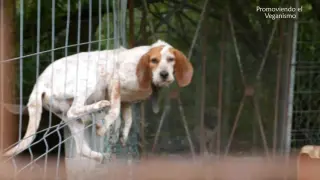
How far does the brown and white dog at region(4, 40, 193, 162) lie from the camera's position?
120cm

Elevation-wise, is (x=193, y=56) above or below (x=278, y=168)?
above

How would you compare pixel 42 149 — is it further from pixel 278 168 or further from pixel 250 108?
pixel 250 108

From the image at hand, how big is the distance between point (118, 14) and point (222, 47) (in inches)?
15.2

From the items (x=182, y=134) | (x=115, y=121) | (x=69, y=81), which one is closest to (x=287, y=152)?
(x=182, y=134)

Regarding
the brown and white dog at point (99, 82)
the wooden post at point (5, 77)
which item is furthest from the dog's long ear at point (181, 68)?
the wooden post at point (5, 77)

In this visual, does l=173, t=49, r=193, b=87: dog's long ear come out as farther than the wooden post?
Yes

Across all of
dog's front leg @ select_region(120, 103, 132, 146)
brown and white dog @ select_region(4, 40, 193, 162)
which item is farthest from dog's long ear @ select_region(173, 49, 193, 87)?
dog's front leg @ select_region(120, 103, 132, 146)

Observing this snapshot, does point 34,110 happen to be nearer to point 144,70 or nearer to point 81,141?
point 81,141

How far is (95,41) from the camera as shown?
4.26 ft

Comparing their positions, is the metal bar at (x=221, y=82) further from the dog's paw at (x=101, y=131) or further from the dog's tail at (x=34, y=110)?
the dog's tail at (x=34, y=110)

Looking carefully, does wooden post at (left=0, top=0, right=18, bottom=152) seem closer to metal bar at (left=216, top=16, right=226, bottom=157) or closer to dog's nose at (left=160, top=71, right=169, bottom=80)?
dog's nose at (left=160, top=71, right=169, bottom=80)

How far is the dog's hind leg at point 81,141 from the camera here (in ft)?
4.00

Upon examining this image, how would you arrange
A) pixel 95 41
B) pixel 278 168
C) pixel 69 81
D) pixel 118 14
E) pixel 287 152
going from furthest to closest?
pixel 287 152 < pixel 118 14 < pixel 95 41 < pixel 69 81 < pixel 278 168

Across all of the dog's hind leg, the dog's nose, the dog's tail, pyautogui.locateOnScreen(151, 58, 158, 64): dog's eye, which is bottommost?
the dog's hind leg
